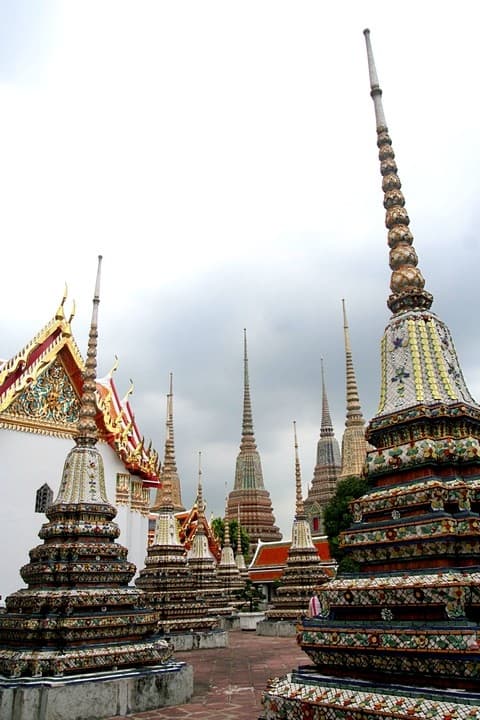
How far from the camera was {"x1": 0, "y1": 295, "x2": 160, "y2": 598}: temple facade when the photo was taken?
15.5 m

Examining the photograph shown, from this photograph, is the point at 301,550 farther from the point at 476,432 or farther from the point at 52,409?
the point at 476,432

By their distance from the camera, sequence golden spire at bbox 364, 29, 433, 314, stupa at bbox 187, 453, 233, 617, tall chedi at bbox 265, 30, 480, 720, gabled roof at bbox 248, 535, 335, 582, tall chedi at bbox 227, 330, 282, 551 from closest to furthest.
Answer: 1. tall chedi at bbox 265, 30, 480, 720
2. golden spire at bbox 364, 29, 433, 314
3. stupa at bbox 187, 453, 233, 617
4. gabled roof at bbox 248, 535, 335, 582
5. tall chedi at bbox 227, 330, 282, 551

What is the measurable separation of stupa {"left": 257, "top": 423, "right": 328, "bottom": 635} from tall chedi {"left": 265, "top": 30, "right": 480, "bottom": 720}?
12.9m

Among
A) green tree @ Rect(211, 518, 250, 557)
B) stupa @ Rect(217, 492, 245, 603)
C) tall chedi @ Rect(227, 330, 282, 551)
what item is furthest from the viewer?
tall chedi @ Rect(227, 330, 282, 551)

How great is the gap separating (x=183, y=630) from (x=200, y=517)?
9035mm

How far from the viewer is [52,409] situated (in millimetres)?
16938

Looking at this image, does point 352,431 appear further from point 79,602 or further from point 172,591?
point 79,602

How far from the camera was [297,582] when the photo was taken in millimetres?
17219

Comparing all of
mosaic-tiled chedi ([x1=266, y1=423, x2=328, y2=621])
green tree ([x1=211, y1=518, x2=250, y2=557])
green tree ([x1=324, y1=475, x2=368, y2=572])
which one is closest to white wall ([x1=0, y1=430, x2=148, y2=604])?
mosaic-tiled chedi ([x1=266, y1=423, x2=328, y2=621])

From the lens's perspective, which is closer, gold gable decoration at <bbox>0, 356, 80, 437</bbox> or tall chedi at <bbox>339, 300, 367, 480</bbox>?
gold gable decoration at <bbox>0, 356, 80, 437</bbox>

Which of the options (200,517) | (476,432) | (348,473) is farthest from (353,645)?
(348,473)

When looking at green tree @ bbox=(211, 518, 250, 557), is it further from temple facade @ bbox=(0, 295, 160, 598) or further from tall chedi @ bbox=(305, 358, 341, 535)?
temple facade @ bbox=(0, 295, 160, 598)

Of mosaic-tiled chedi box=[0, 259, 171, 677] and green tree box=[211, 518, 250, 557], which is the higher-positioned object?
green tree box=[211, 518, 250, 557]

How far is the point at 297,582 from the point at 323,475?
1153 inches
